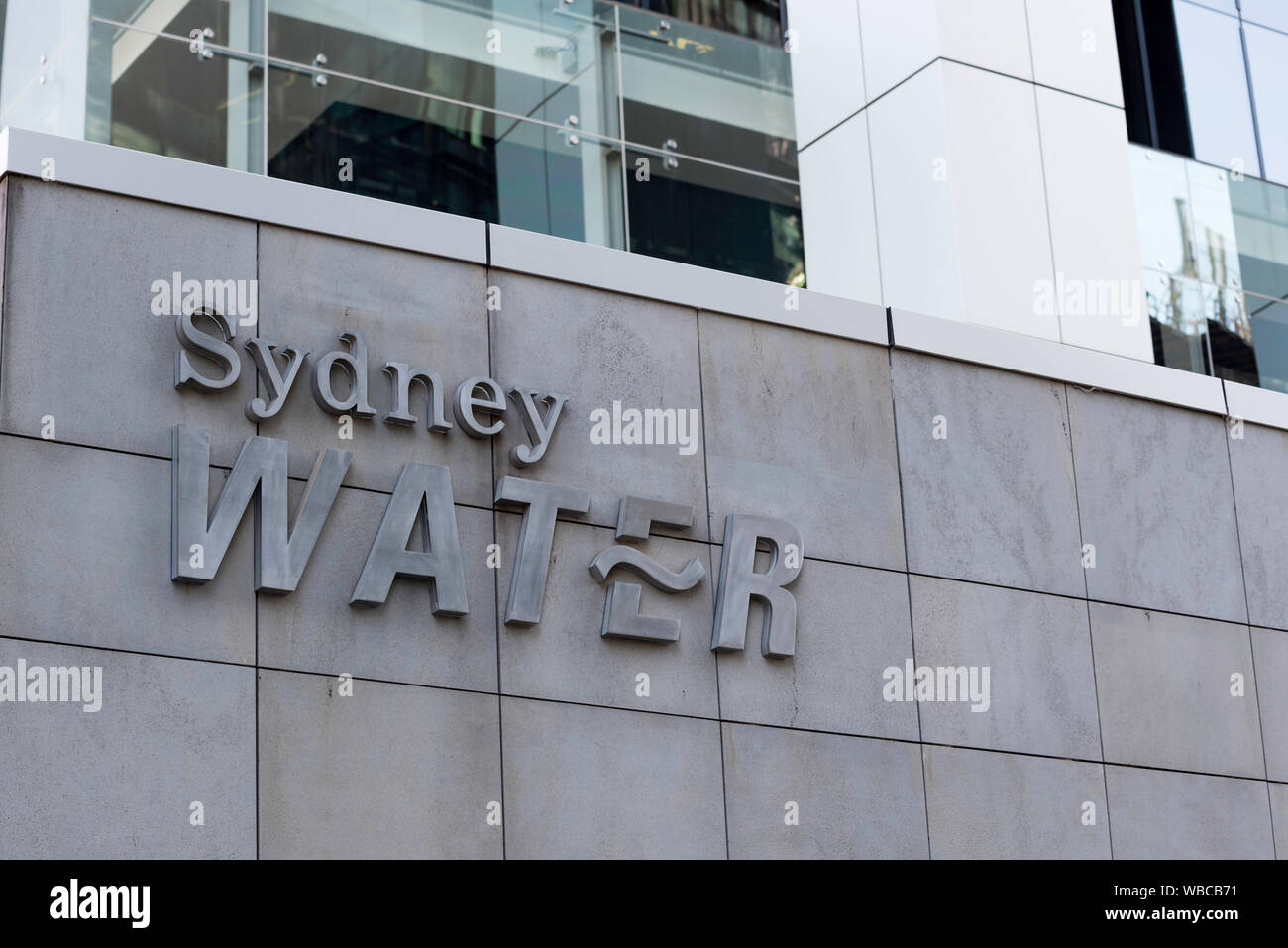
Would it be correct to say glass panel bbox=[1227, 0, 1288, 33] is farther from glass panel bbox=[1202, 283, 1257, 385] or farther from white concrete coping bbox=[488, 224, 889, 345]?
white concrete coping bbox=[488, 224, 889, 345]

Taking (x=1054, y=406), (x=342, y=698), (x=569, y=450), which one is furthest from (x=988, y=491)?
(x=342, y=698)

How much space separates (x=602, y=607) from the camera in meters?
11.8

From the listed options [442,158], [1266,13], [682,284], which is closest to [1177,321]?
[1266,13]

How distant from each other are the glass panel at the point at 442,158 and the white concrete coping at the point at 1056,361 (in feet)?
7.56

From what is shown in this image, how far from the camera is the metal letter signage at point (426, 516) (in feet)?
34.6

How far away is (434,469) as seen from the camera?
11.3m

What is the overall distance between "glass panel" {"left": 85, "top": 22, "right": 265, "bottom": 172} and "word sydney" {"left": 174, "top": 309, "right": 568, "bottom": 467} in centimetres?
155

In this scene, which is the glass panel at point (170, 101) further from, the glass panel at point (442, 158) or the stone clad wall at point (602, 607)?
the stone clad wall at point (602, 607)

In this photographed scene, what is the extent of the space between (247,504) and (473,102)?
4024 mm

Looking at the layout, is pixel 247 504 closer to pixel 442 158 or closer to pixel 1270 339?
pixel 442 158

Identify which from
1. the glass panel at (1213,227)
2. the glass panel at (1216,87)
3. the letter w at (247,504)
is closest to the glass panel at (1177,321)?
the glass panel at (1213,227)
